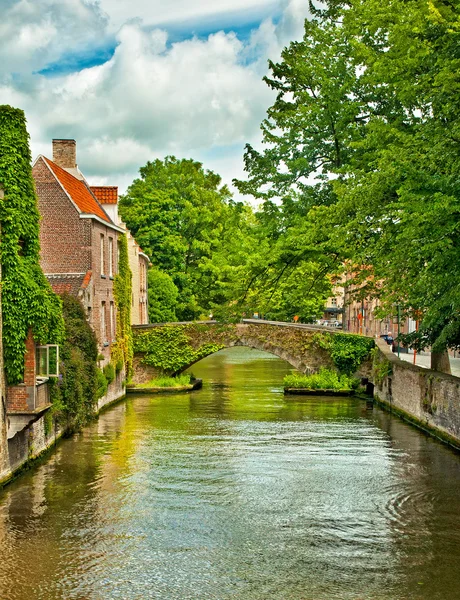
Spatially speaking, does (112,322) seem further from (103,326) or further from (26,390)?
(26,390)

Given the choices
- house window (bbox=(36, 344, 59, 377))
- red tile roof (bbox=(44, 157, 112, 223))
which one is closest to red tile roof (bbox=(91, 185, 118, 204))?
red tile roof (bbox=(44, 157, 112, 223))

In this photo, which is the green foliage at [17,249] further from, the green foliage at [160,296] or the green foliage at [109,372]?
the green foliage at [160,296]

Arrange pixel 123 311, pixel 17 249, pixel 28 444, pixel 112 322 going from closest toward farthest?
pixel 17 249 → pixel 28 444 → pixel 112 322 → pixel 123 311

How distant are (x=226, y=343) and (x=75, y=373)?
15.6 m

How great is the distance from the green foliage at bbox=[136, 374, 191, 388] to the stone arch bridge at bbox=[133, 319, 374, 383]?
0.37 metres

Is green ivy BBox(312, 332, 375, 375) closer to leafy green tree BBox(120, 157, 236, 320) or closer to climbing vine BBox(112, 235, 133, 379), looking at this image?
climbing vine BBox(112, 235, 133, 379)

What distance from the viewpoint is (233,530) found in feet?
46.1

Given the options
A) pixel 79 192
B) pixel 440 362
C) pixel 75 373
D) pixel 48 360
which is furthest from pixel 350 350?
pixel 48 360

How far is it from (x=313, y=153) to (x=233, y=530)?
55.7 ft

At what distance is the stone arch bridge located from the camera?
36.7m

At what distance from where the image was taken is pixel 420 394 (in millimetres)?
25219

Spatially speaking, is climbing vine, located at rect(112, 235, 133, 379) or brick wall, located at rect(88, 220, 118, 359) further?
climbing vine, located at rect(112, 235, 133, 379)

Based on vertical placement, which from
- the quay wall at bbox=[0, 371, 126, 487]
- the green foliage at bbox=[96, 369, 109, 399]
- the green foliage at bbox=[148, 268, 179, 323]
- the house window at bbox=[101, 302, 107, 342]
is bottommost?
the quay wall at bbox=[0, 371, 126, 487]

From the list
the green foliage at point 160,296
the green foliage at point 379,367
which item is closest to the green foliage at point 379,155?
the green foliage at point 379,367
